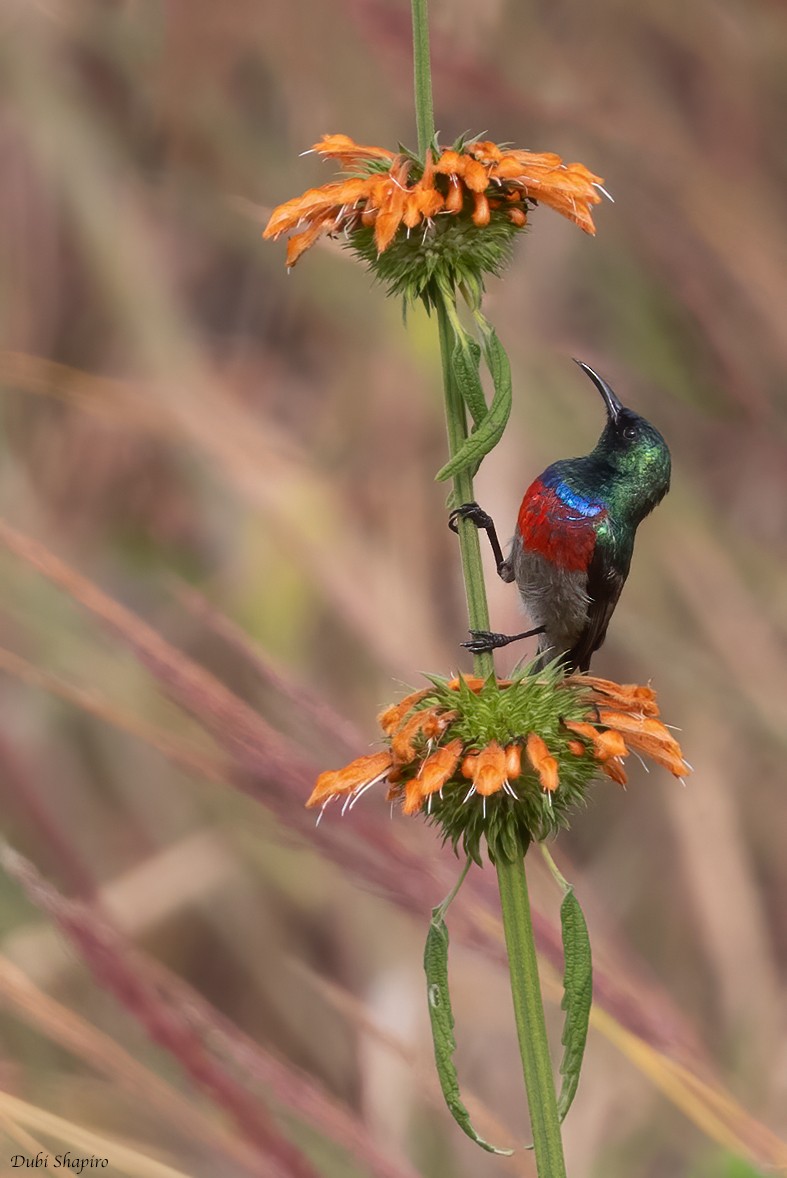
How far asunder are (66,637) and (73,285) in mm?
734

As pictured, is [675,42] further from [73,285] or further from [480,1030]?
[480,1030]

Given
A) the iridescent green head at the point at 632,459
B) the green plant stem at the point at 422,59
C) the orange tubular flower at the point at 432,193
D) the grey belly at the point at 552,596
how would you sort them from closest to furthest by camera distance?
1. the green plant stem at the point at 422,59
2. the orange tubular flower at the point at 432,193
3. the iridescent green head at the point at 632,459
4. the grey belly at the point at 552,596

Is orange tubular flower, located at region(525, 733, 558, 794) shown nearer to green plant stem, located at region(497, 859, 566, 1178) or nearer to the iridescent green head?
green plant stem, located at region(497, 859, 566, 1178)

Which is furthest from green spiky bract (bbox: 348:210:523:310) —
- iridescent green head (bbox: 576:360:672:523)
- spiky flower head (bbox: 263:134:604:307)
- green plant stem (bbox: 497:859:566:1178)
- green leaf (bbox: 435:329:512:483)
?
iridescent green head (bbox: 576:360:672:523)

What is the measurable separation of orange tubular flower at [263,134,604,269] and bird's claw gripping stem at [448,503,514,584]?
177 mm

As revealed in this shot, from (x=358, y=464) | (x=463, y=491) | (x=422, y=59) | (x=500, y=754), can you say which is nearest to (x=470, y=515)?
(x=463, y=491)

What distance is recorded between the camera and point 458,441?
862 millimetres

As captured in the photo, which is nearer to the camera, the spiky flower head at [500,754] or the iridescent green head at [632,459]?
the spiky flower head at [500,754]

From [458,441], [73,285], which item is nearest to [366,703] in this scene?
[73,285]

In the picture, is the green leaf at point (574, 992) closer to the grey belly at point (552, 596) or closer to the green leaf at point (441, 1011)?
the green leaf at point (441, 1011)

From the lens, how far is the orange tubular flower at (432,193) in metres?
0.89

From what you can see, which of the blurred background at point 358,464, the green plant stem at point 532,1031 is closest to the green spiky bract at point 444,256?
the green plant stem at point 532,1031

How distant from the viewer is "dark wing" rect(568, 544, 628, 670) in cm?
155

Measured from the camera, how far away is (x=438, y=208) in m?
0.89
